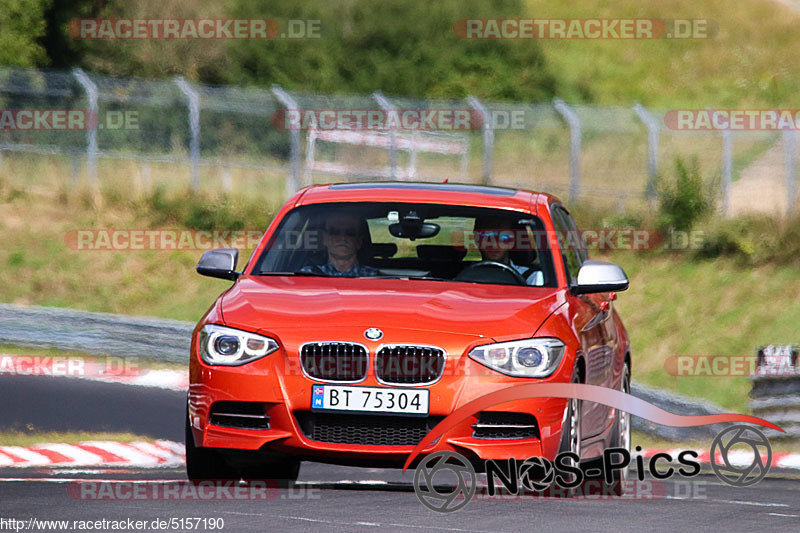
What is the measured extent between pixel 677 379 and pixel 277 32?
34.7 meters

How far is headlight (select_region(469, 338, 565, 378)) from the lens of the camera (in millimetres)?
7211

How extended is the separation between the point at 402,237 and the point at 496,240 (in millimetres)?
561

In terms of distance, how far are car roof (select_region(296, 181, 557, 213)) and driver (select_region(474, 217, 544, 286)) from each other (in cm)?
10

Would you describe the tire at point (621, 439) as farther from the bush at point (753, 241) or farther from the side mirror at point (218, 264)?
the bush at point (753, 241)

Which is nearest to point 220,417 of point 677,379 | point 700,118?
point 677,379

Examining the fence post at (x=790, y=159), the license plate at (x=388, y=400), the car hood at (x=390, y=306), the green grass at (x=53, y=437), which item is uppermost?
the fence post at (x=790, y=159)

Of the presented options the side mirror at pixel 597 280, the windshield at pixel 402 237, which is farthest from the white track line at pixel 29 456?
the side mirror at pixel 597 280

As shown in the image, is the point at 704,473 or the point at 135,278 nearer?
the point at 704,473

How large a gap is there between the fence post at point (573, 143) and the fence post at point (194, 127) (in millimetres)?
6052

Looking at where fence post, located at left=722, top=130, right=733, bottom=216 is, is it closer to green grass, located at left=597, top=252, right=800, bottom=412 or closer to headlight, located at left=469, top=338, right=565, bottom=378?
green grass, located at left=597, top=252, right=800, bottom=412

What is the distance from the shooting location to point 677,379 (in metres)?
18.9

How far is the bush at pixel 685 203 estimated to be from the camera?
76.8 feet

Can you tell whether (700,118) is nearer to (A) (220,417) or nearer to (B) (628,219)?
(B) (628,219)

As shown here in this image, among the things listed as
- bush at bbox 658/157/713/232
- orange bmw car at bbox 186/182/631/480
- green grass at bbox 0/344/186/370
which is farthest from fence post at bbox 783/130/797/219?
orange bmw car at bbox 186/182/631/480
